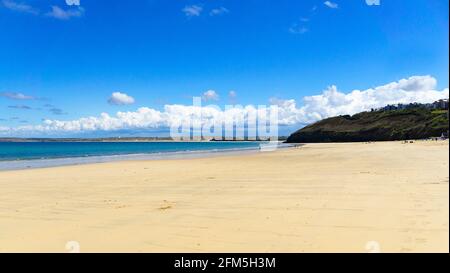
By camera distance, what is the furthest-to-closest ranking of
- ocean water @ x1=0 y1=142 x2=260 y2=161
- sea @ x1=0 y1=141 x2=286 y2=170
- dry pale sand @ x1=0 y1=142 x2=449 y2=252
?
1. ocean water @ x1=0 y1=142 x2=260 y2=161
2. sea @ x1=0 y1=141 x2=286 y2=170
3. dry pale sand @ x1=0 y1=142 x2=449 y2=252

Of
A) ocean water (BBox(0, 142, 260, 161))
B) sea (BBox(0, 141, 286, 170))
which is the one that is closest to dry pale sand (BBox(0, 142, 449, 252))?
sea (BBox(0, 141, 286, 170))

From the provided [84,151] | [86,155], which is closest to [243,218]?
[86,155]

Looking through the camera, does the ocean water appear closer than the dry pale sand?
No

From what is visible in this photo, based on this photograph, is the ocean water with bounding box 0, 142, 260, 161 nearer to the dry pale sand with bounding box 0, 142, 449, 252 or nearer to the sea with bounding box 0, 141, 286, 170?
the sea with bounding box 0, 141, 286, 170

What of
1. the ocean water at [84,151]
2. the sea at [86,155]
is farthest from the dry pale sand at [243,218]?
the ocean water at [84,151]

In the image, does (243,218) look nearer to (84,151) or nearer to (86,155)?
(86,155)

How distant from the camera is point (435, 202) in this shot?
25.5 feet

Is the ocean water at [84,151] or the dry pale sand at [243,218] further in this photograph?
the ocean water at [84,151]

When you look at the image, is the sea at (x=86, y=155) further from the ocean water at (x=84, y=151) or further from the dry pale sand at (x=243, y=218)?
the dry pale sand at (x=243, y=218)

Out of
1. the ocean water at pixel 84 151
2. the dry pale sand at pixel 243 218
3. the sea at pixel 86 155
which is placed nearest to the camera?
the dry pale sand at pixel 243 218

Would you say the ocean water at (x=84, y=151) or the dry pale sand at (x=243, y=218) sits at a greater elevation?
the dry pale sand at (x=243, y=218)

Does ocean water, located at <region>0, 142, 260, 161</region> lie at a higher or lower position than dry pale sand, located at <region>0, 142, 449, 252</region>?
lower
